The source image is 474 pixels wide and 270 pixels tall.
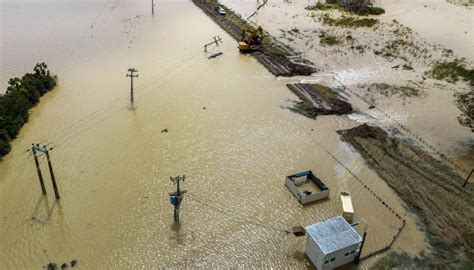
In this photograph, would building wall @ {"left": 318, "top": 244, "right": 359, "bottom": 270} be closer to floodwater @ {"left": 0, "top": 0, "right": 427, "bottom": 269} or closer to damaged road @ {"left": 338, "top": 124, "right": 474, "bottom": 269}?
floodwater @ {"left": 0, "top": 0, "right": 427, "bottom": 269}

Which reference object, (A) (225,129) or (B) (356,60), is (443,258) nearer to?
(A) (225,129)

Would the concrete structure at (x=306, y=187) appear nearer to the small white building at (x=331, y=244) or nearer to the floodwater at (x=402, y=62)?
the small white building at (x=331, y=244)

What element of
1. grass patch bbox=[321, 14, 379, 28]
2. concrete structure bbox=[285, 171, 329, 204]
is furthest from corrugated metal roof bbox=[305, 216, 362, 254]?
grass patch bbox=[321, 14, 379, 28]

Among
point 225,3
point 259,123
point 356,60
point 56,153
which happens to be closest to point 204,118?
point 259,123

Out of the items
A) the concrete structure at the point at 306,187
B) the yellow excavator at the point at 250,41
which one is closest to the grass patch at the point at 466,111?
the concrete structure at the point at 306,187

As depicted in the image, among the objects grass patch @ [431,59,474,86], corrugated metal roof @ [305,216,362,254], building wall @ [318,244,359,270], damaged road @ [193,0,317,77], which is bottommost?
building wall @ [318,244,359,270]

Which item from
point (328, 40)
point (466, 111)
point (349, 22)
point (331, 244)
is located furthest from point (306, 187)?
point (349, 22)
